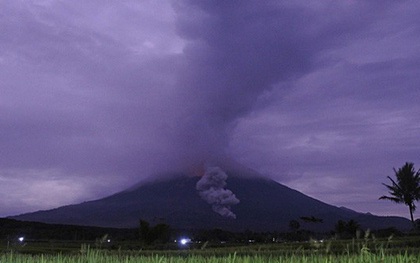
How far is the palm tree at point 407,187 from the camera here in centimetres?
5775

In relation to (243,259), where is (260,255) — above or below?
below

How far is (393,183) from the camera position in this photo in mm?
59688

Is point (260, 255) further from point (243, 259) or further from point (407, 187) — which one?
point (407, 187)

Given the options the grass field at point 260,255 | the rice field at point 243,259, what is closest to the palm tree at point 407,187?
the grass field at point 260,255

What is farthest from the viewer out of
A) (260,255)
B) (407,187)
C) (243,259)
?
(407,187)

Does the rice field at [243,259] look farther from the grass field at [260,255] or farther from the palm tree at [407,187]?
the palm tree at [407,187]

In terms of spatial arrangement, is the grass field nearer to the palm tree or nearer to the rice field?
the rice field

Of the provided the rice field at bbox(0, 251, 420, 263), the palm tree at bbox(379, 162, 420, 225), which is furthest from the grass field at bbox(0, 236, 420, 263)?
the palm tree at bbox(379, 162, 420, 225)

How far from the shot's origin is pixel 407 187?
58.0 m

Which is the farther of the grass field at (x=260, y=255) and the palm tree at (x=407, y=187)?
the palm tree at (x=407, y=187)

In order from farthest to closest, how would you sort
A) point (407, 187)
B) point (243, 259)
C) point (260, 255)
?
point (407, 187) → point (260, 255) → point (243, 259)

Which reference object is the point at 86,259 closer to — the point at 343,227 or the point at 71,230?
the point at 343,227

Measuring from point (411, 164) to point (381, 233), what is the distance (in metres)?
8.54

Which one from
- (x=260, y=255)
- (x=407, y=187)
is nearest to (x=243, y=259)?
(x=260, y=255)
